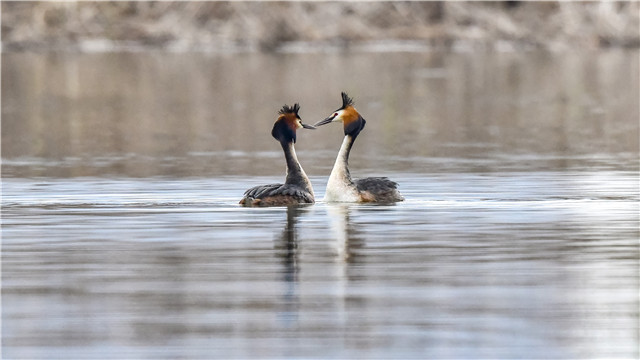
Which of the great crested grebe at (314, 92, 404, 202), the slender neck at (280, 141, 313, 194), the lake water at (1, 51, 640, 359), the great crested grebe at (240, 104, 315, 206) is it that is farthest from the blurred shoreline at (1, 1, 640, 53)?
the great crested grebe at (314, 92, 404, 202)

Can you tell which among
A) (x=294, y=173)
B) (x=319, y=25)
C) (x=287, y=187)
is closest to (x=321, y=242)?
(x=287, y=187)

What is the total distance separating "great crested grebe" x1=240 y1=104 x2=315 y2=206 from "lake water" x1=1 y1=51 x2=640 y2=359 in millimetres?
167

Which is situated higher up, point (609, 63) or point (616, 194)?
point (609, 63)

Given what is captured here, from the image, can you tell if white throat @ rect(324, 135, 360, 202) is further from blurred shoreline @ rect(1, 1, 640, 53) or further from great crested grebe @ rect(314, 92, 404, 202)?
blurred shoreline @ rect(1, 1, 640, 53)

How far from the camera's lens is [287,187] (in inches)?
690

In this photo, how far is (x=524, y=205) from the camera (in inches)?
691

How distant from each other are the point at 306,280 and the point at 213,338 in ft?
7.14

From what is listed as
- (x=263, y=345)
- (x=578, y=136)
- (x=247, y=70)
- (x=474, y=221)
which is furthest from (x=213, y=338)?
(x=247, y=70)

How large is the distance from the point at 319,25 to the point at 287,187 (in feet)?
160

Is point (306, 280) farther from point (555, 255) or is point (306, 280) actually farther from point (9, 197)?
point (9, 197)

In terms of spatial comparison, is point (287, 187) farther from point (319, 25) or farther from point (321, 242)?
point (319, 25)

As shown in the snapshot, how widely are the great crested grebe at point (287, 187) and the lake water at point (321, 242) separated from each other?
17 centimetres

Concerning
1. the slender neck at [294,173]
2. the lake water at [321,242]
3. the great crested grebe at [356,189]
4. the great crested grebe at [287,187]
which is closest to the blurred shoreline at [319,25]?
the lake water at [321,242]

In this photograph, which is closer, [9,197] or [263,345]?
[263,345]
